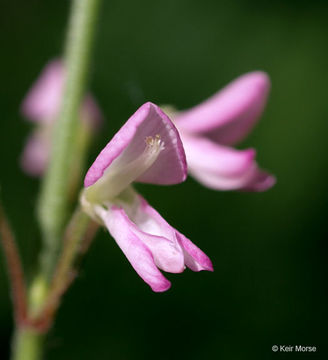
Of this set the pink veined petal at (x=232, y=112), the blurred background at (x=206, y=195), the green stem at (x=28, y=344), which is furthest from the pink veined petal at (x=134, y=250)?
the blurred background at (x=206, y=195)

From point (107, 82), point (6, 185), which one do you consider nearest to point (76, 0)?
point (6, 185)

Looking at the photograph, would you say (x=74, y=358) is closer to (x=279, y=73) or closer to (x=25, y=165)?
(x=25, y=165)

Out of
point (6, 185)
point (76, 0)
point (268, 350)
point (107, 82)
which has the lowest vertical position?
point (268, 350)

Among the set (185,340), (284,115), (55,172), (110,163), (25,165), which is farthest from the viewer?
(284,115)

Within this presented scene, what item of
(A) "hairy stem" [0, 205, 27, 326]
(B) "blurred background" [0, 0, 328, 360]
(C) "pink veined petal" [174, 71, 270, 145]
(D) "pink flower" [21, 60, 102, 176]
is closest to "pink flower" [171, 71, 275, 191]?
(C) "pink veined petal" [174, 71, 270, 145]

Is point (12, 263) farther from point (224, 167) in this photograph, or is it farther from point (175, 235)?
point (224, 167)

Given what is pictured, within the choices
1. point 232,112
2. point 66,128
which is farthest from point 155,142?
point 232,112

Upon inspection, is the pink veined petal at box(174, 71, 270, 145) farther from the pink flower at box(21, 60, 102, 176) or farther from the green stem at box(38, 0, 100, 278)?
the pink flower at box(21, 60, 102, 176)
